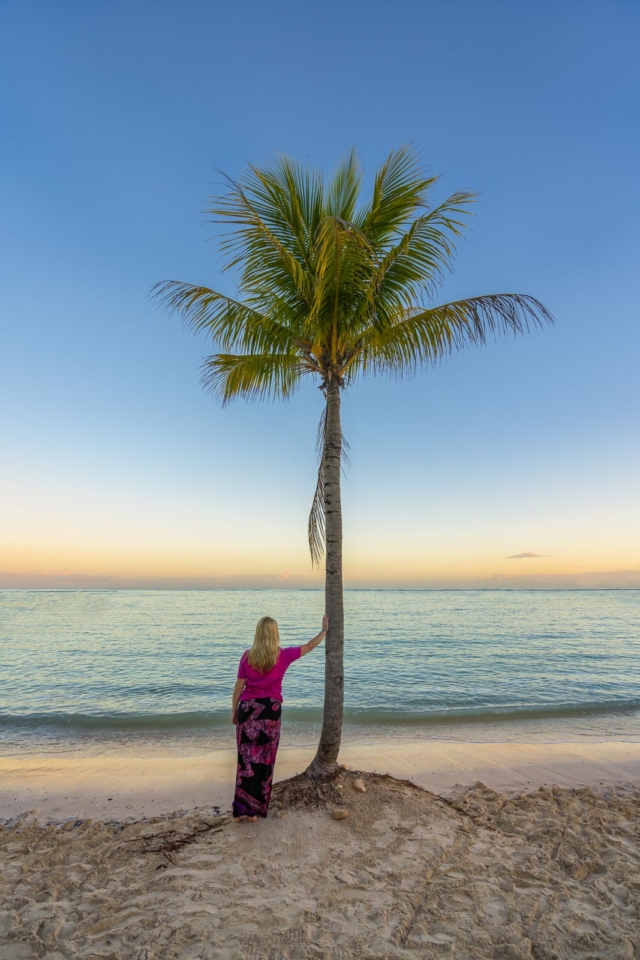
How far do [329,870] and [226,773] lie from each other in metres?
3.70

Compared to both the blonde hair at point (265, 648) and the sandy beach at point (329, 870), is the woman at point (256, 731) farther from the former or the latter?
the sandy beach at point (329, 870)

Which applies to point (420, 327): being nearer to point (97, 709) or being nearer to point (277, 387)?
point (277, 387)

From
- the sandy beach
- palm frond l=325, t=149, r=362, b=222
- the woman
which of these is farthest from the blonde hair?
palm frond l=325, t=149, r=362, b=222

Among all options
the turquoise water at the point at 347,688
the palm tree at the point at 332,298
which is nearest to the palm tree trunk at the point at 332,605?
the palm tree at the point at 332,298

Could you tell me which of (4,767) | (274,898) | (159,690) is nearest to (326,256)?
(274,898)

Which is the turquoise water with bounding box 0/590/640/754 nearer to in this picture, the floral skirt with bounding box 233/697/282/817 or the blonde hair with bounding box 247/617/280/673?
the floral skirt with bounding box 233/697/282/817

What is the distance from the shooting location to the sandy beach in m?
3.25

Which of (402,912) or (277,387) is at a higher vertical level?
(277,387)

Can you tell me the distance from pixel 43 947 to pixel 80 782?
4.26 metres

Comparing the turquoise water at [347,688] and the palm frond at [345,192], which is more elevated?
the palm frond at [345,192]

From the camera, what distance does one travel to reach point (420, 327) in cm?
644

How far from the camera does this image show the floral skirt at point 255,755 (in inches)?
196

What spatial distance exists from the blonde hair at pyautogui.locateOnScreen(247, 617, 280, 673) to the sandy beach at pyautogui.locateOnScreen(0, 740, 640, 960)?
162 cm

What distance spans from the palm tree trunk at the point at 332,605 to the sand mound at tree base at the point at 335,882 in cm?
34
